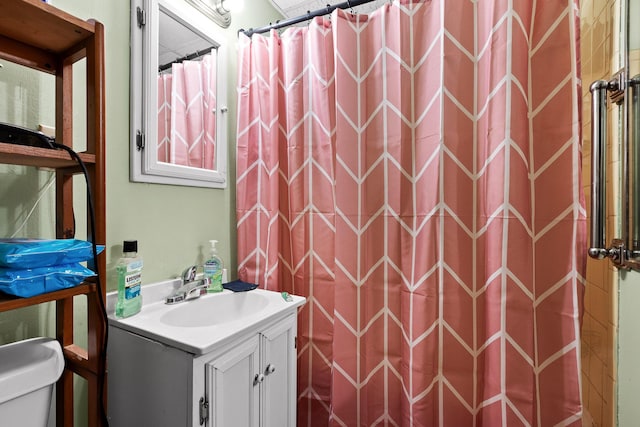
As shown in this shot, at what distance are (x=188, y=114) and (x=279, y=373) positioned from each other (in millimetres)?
1104

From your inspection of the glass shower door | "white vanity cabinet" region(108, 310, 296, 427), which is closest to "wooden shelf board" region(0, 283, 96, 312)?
"white vanity cabinet" region(108, 310, 296, 427)

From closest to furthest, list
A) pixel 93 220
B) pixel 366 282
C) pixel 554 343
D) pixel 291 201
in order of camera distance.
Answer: pixel 93 220, pixel 554 343, pixel 366 282, pixel 291 201

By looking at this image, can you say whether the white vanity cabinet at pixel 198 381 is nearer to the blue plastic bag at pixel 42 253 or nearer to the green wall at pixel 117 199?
the green wall at pixel 117 199

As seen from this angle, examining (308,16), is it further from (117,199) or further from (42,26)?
(117,199)

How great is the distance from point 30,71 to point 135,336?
801mm

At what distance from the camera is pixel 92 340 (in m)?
0.68

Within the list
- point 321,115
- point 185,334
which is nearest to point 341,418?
point 185,334

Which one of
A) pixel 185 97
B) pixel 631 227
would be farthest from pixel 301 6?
pixel 631 227

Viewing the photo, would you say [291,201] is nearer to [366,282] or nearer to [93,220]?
[366,282]

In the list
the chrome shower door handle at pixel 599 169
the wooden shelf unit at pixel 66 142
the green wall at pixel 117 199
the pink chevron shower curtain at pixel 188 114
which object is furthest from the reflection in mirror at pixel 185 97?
the chrome shower door handle at pixel 599 169

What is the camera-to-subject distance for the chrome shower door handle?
0.87 m

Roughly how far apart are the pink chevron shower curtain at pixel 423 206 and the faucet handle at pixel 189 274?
0.28 meters

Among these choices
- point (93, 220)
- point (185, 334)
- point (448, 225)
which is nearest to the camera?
point (93, 220)

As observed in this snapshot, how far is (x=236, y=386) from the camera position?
858 millimetres
